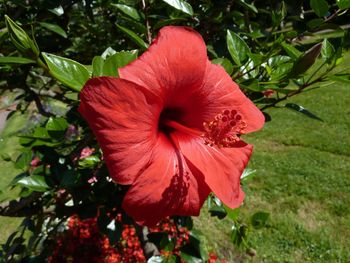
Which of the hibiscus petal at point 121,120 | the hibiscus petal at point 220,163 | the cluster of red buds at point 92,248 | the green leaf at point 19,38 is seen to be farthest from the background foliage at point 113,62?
the cluster of red buds at point 92,248

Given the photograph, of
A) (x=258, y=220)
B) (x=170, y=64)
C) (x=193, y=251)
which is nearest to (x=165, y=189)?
(x=170, y=64)

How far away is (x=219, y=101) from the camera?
1.08 m

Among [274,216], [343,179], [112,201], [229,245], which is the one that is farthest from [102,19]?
[343,179]

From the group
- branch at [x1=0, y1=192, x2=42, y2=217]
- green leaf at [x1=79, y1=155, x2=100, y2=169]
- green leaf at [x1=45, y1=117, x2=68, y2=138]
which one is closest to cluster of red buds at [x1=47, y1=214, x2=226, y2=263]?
branch at [x1=0, y1=192, x2=42, y2=217]

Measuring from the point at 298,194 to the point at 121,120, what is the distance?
3.59 meters

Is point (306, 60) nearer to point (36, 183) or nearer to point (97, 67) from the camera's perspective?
point (97, 67)

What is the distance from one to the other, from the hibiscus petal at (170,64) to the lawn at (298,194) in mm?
2650

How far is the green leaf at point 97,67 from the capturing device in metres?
0.92

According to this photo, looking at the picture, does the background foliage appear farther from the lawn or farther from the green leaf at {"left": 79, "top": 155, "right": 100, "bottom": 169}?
the lawn

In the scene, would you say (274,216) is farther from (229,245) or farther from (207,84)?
(207,84)

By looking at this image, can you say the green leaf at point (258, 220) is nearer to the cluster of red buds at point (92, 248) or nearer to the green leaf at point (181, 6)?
the green leaf at point (181, 6)

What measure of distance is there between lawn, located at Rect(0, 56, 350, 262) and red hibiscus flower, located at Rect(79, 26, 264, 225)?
250 cm

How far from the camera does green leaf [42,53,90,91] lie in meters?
0.87

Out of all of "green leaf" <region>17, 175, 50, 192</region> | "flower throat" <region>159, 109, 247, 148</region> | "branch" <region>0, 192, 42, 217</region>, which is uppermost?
"flower throat" <region>159, 109, 247, 148</region>
